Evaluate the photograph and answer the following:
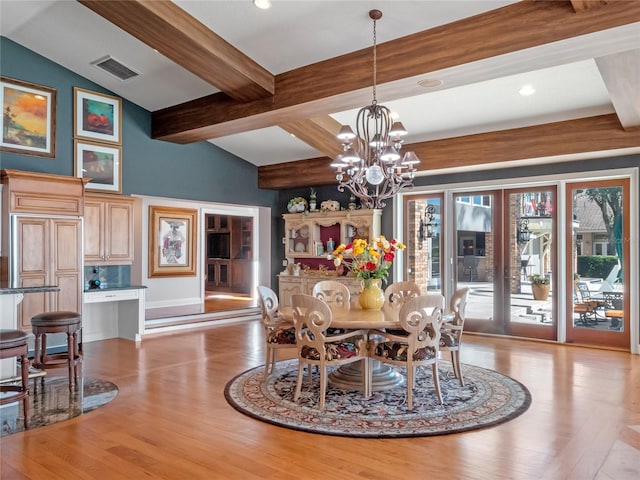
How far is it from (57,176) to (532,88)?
566cm

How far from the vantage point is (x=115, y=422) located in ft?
11.7

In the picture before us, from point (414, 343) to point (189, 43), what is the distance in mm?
3426

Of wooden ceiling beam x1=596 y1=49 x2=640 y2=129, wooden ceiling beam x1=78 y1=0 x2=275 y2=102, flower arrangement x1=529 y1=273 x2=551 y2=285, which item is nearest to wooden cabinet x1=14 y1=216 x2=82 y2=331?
wooden ceiling beam x1=78 y1=0 x2=275 y2=102

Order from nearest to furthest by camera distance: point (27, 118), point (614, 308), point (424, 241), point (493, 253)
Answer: point (27, 118) < point (614, 308) < point (493, 253) < point (424, 241)

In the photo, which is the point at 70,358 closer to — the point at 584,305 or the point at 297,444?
the point at 297,444

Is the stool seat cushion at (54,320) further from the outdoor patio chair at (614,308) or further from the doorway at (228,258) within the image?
the doorway at (228,258)

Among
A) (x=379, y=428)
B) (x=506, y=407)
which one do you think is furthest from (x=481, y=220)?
(x=379, y=428)

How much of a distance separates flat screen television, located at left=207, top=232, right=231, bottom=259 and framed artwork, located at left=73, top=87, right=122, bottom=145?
600 cm

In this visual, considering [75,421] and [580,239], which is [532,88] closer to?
[580,239]

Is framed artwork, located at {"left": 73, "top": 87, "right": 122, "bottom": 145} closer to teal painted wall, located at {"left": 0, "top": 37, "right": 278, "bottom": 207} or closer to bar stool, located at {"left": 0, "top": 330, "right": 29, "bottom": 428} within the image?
teal painted wall, located at {"left": 0, "top": 37, "right": 278, "bottom": 207}

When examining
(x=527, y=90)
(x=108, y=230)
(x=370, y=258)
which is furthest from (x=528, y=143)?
(x=108, y=230)

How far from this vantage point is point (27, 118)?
19.2 ft

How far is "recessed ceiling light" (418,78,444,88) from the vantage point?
4.23m

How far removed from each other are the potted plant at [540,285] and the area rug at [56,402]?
5.65 metres
